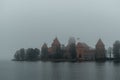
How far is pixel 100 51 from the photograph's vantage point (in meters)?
132

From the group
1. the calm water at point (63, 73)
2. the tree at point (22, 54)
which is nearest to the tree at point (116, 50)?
the calm water at point (63, 73)

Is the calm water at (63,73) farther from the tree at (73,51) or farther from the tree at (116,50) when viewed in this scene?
the tree at (73,51)

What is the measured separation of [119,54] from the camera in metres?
116

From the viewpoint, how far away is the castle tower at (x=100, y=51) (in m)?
127

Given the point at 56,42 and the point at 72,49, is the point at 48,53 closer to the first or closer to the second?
the point at 56,42

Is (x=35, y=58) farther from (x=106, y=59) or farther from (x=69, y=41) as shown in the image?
(x=106, y=59)

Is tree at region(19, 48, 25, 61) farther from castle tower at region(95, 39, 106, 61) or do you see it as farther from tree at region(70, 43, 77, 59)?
castle tower at region(95, 39, 106, 61)

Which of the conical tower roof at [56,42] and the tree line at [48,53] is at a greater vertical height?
the conical tower roof at [56,42]

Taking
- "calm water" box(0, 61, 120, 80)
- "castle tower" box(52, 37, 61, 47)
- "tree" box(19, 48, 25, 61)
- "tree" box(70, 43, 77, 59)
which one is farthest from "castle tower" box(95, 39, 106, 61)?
"calm water" box(0, 61, 120, 80)

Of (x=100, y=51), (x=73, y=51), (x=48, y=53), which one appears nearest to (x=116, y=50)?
(x=100, y=51)

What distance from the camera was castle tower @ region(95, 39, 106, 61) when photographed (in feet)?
417

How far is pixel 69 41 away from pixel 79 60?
9.24 meters

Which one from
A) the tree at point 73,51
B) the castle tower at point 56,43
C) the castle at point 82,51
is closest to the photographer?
the castle at point 82,51

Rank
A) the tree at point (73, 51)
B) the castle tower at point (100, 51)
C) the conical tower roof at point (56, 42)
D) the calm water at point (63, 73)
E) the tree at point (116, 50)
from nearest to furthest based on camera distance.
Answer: the calm water at point (63, 73)
the tree at point (116, 50)
the castle tower at point (100, 51)
the tree at point (73, 51)
the conical tower roof at point (56, 42)
